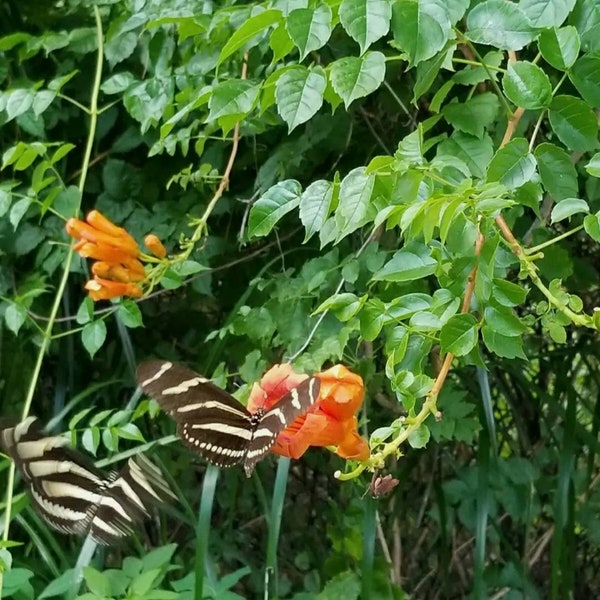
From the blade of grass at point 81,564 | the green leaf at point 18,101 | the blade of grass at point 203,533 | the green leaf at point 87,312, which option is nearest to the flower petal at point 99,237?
the green leaf at point 87,312

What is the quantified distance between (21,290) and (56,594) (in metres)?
0.50

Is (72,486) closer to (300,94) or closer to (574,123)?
(300,94)

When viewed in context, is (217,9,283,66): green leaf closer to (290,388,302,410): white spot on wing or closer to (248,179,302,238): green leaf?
(248,179,302,238): green leaf

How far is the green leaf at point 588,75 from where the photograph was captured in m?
0.56

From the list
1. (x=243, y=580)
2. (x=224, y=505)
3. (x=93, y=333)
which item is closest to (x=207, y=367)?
(x=93, y=333)

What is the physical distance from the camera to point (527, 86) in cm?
55

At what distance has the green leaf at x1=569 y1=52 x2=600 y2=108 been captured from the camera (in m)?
0.56

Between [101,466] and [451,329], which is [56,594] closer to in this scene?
[101,466]

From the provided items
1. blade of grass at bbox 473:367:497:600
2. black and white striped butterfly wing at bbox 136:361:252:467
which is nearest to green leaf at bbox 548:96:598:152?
black and white striped butterfly wing at bbox 136:361:252:467

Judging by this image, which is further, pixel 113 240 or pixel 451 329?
pixel 113 240

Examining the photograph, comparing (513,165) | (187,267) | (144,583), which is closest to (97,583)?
(144,583)

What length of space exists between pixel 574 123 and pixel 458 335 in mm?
180

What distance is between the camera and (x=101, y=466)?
3.94 ft

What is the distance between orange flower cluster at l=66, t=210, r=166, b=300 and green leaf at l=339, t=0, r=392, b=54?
0.55m
